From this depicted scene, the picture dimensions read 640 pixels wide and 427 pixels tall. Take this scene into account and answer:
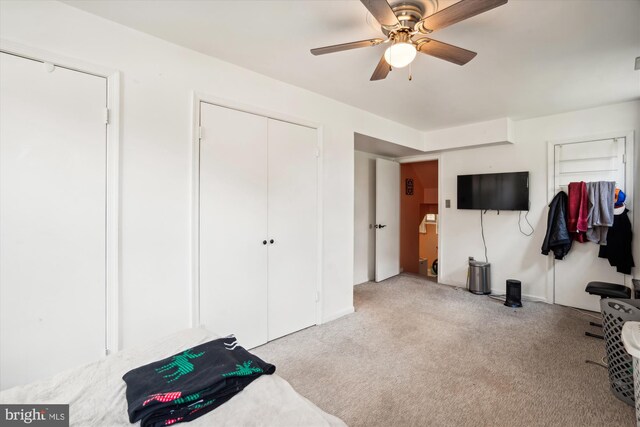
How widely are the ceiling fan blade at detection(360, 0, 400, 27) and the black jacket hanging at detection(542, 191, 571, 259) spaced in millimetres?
3282

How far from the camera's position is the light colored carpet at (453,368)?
5.80ft

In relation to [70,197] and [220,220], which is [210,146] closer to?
[220,220]

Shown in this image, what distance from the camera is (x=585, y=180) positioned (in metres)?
3.49

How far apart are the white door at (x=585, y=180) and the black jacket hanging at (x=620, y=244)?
0.60 feet

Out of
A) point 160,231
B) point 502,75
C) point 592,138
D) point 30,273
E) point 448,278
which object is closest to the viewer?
point 30,273

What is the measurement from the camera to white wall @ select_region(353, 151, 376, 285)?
15.1ft

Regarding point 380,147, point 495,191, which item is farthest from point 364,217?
point 495,191

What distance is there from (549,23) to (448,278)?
367cm

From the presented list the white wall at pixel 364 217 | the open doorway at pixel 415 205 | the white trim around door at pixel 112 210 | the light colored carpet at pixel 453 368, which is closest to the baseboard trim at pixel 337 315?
the light colored carpet at pixel 453 368

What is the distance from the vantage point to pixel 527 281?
3.92m

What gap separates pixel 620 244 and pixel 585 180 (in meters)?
0.81

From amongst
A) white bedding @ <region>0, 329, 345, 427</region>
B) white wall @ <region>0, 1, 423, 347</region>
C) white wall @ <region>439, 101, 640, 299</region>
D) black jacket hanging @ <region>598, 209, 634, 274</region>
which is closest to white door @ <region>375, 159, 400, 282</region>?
white wall @ <region>439, 101, 640, 299</region>

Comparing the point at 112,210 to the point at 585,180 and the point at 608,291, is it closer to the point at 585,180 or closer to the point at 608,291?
the point at 608,291

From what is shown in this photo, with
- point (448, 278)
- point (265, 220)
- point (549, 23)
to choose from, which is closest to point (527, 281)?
point (448, 278)
